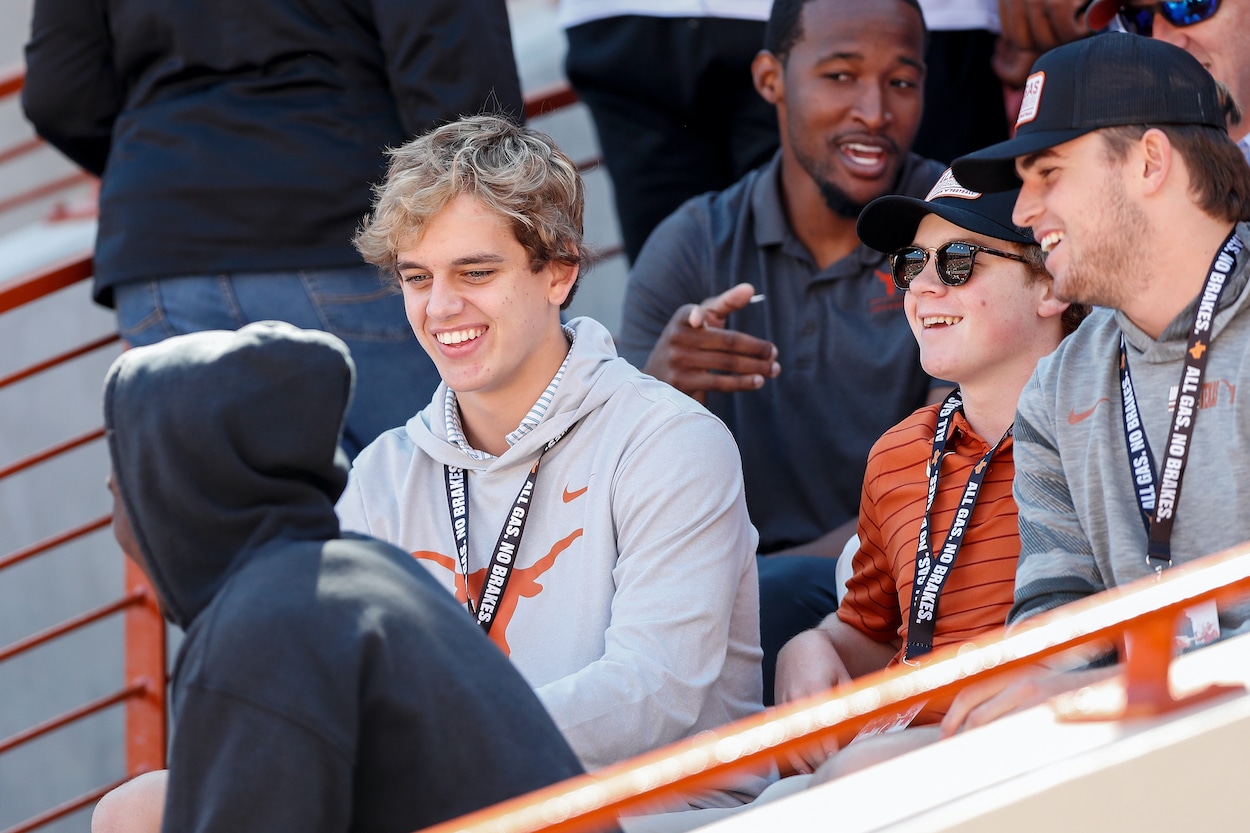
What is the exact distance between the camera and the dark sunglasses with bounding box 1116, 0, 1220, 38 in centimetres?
334

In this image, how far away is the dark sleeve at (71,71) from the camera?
3.97 metres

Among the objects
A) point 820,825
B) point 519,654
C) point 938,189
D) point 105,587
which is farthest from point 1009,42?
point 105,587

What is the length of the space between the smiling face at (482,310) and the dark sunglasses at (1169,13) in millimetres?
1395

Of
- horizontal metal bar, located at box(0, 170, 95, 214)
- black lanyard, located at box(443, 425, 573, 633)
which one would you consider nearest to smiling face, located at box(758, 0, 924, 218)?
black lanyard, located at box(443, 425, 573, 633)

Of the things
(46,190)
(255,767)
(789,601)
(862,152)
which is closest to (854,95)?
(862,152)

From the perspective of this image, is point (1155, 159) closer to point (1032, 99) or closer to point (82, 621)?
point (1032, 99)

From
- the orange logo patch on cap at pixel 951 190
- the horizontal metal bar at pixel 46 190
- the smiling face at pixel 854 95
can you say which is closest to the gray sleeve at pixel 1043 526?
the orange logo patch on cap at pixel 951 190

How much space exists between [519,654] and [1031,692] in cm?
100

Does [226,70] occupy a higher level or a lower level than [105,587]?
higher

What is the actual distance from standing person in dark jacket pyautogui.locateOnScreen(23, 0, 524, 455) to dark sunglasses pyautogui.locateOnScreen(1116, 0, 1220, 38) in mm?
1412

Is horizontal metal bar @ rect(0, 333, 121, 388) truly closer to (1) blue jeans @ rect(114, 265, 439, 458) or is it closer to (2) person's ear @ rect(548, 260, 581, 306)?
(1) blue jeans @ rect(114, 265, 439, 458)

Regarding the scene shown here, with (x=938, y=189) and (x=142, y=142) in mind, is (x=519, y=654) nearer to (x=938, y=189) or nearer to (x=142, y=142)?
(x=938, y=189)

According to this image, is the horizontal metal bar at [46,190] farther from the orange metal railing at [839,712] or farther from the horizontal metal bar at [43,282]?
the orange metal railing at [839,712]

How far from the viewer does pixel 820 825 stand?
6.21 feet
